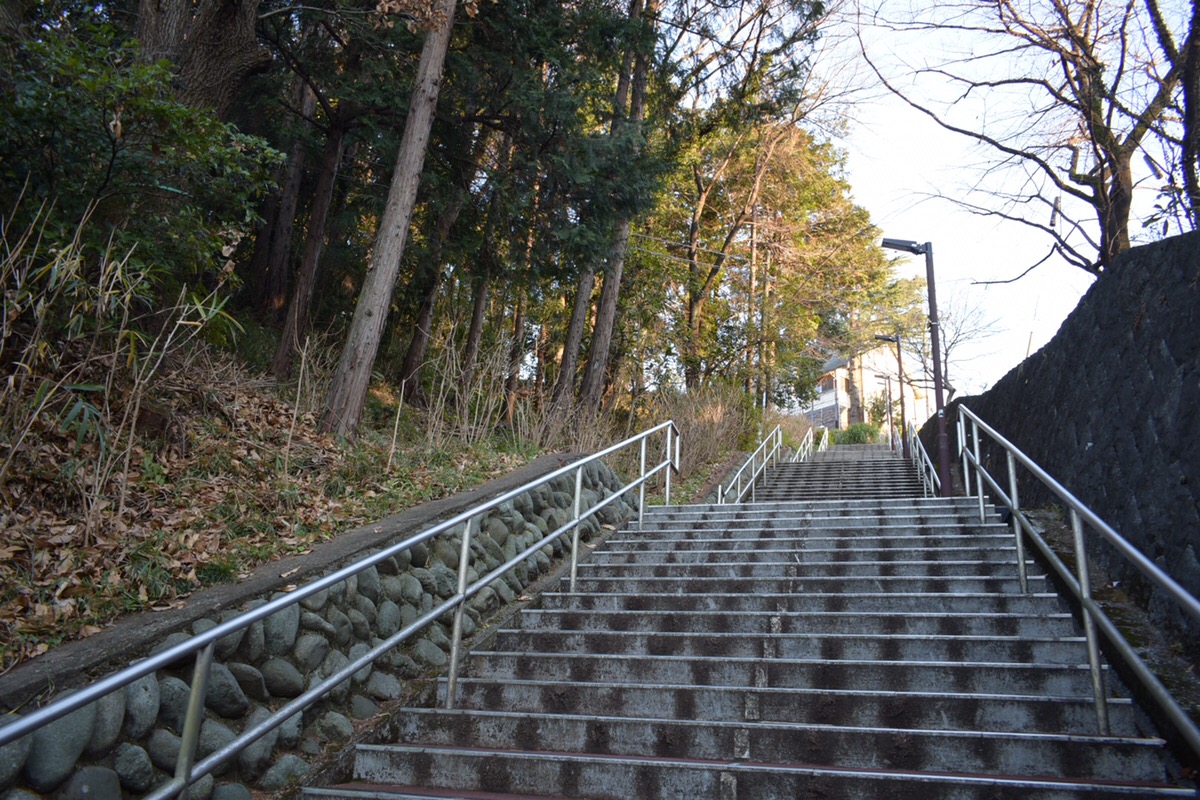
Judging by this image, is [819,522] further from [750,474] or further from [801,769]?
[750,474]

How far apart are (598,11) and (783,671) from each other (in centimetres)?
1041

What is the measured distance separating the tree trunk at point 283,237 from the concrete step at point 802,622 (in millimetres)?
9349

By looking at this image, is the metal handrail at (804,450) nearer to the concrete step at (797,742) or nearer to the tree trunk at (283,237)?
the tree trunk at (283,237)

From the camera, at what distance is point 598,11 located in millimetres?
11945

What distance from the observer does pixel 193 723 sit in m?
2.40

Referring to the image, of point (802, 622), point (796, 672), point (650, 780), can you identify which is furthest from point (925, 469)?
point (650, 780)

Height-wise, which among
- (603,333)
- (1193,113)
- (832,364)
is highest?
(832,364)

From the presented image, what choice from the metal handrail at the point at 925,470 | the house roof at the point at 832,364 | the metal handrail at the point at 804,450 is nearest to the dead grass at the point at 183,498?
the metal handrail at the point at 925,470

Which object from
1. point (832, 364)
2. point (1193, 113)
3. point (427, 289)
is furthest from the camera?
point (832, 364)

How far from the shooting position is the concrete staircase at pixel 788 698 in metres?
3.13

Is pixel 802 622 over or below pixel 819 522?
below

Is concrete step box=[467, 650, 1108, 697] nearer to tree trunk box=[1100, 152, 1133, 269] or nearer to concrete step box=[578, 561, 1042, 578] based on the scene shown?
concrete step box=[578, 561, 1042, 578]

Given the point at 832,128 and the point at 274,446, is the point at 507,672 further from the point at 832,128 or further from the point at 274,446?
the point at 832,128

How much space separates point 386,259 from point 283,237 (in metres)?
5.61
